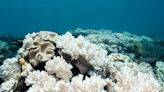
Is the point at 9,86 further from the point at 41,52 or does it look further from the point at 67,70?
the point at 67,70

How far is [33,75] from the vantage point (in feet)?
11.2

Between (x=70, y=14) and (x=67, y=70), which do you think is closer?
(x=67, y=70)

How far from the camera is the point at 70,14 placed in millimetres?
176375

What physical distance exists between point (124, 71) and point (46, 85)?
3.16ft

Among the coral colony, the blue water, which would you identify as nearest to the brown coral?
the coral colony

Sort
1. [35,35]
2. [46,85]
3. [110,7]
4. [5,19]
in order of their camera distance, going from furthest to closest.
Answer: [110,7] → [5,19] → [35,35] → [46,85]

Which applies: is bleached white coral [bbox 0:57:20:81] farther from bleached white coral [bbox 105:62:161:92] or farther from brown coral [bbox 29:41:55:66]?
bleached white coral [bbox 105:62:161:92]

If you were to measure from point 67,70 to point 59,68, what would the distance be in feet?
0.32

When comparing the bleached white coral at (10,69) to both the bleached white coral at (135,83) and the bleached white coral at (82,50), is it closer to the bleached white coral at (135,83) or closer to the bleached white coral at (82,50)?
the bleached white coral at (82,50)

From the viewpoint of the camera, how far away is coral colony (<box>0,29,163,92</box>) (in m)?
3.09

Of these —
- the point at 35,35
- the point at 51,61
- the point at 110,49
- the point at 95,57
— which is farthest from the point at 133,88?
Result: the point at 110,49

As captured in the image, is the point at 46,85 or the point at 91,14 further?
the point at 91,14

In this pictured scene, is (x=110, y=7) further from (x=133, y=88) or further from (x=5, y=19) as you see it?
(x=133, y=88)

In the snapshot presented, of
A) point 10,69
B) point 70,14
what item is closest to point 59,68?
point 10,69
